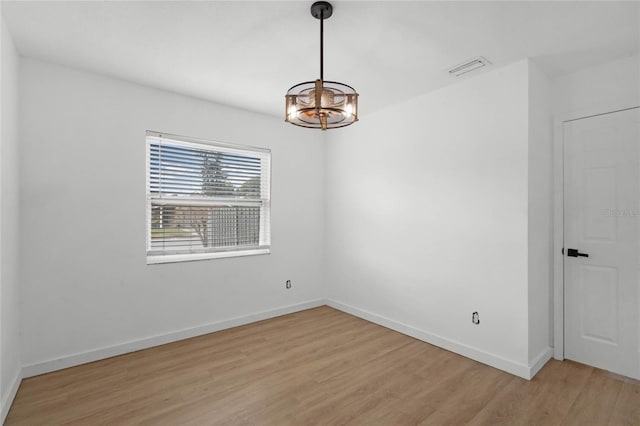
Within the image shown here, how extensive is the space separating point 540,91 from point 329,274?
3.22 metres

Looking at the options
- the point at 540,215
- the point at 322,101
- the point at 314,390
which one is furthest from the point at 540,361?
the point at 322,101

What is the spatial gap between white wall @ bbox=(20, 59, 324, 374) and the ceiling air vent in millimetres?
Result: 2314

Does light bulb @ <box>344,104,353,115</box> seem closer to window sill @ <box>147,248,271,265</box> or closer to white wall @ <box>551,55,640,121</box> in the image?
white wall @ <box>551,55,640,121</box>

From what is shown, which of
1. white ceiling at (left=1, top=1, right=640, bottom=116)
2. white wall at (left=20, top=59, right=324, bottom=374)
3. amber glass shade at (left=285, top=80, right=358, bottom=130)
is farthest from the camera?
white wall at (left=20, top=59, right=324, bottom=374)

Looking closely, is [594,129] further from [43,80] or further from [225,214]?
[43,80]

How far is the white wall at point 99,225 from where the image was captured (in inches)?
104

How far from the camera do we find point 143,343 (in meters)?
3.14

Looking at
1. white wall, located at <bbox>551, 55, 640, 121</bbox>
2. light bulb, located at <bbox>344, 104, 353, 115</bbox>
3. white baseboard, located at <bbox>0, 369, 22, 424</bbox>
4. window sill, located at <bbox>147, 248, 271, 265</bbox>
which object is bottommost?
white baseboard, located at <bbox>0, 369, 22, 424</bbox>

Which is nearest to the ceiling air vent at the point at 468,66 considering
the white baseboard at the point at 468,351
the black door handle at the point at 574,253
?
the black door handle at the point at 574,253

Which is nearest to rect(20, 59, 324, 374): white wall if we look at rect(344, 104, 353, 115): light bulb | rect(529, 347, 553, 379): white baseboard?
rect(344, 104, 353, 115): light bulb

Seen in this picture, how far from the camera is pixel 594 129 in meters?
2.73

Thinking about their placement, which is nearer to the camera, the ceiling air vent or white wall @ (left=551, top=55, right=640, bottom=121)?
white wall @ (left=551, top=55, right=640, bottom=121)

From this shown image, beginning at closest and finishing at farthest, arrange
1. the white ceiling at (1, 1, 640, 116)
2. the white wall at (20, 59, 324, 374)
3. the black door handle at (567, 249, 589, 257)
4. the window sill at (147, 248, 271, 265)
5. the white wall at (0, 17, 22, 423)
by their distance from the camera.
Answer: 1. the white ceiling at (1, 1, 640, 116)
2. the white wall at (0, 17, 22, 423)
3. the white wall at (20, 59, 324, 374)
4. the black door handle at (567, 249, 589, 257)
5. the window sill at (147, 248, 271, 265)

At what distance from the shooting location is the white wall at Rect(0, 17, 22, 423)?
2098 mm
